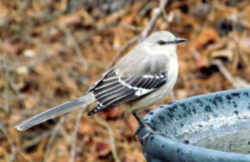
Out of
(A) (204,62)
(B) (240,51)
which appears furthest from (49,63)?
(B) (240,51)

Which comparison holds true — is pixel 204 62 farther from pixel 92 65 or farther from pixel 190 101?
pixel 190 101

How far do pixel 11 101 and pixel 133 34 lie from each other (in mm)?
2375

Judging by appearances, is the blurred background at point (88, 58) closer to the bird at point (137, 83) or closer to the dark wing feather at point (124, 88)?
the bird at point (137, 83)

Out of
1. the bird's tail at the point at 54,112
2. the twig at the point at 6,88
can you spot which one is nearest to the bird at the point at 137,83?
the bird's tail at the point at 54,112

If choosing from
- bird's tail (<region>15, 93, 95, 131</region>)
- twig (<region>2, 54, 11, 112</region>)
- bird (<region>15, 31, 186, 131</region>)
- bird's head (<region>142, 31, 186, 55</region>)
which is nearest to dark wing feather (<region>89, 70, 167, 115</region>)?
bird (<region>15, 31, 186, 131</region>)

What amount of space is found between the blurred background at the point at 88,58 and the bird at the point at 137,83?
1525mm

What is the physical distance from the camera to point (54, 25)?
835 cm

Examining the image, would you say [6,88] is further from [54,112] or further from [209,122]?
[209,122]

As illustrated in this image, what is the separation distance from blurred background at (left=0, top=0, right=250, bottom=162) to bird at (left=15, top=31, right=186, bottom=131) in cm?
153

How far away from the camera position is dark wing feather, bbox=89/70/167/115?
3891 millimetres

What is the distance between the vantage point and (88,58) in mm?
7727

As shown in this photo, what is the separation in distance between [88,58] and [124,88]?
3757 millimetres

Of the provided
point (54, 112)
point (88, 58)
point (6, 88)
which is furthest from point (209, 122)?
point (88, 58)

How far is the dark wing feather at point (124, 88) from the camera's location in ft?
12.8
